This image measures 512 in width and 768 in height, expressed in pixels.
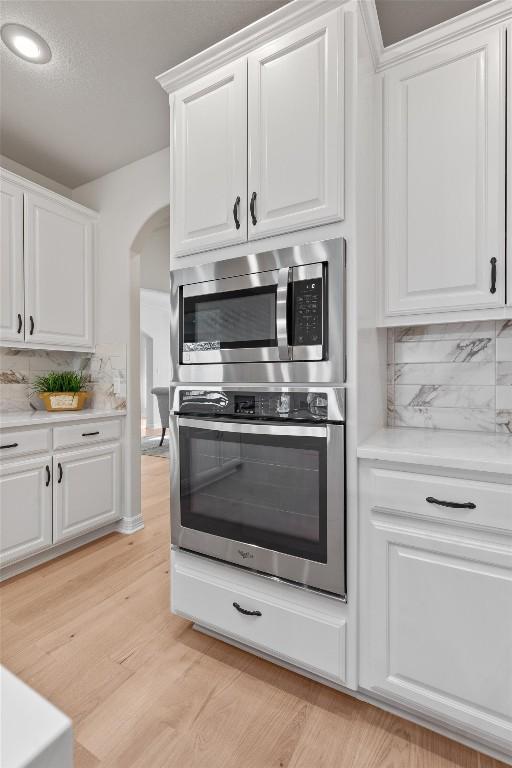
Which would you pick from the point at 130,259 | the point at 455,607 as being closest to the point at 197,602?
the point at 455,607

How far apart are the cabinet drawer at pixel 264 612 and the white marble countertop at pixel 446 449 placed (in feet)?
1.85

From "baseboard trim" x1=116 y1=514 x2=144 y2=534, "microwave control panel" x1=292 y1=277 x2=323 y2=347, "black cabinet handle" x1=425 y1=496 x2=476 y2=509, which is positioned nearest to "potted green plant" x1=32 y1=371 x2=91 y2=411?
"baseboard trim" x1=116 y1=514 x2=144 y2=534

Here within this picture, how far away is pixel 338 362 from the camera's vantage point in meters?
1.35

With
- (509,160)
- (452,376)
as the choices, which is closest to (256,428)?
(452,376)

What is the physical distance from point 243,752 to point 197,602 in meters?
0.55

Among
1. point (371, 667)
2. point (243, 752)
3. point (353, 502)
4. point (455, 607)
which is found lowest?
point (243, 752)

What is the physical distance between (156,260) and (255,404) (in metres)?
4.56

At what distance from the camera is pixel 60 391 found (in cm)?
284

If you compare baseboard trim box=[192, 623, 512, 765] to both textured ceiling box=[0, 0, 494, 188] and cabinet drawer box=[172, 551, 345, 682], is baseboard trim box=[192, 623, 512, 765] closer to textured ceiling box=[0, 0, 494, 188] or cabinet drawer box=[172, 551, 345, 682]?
cabinet drawer box=[172, 551, 345, 682]

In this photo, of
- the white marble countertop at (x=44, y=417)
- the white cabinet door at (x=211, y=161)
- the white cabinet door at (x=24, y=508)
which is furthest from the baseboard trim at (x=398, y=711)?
the white cabinet door at (x=211, y=161)

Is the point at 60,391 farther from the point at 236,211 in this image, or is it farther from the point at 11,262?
the point at 236,211

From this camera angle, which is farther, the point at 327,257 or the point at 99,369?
the point at 99,369

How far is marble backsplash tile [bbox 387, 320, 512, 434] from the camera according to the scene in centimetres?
167

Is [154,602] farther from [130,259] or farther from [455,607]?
[130,259]
